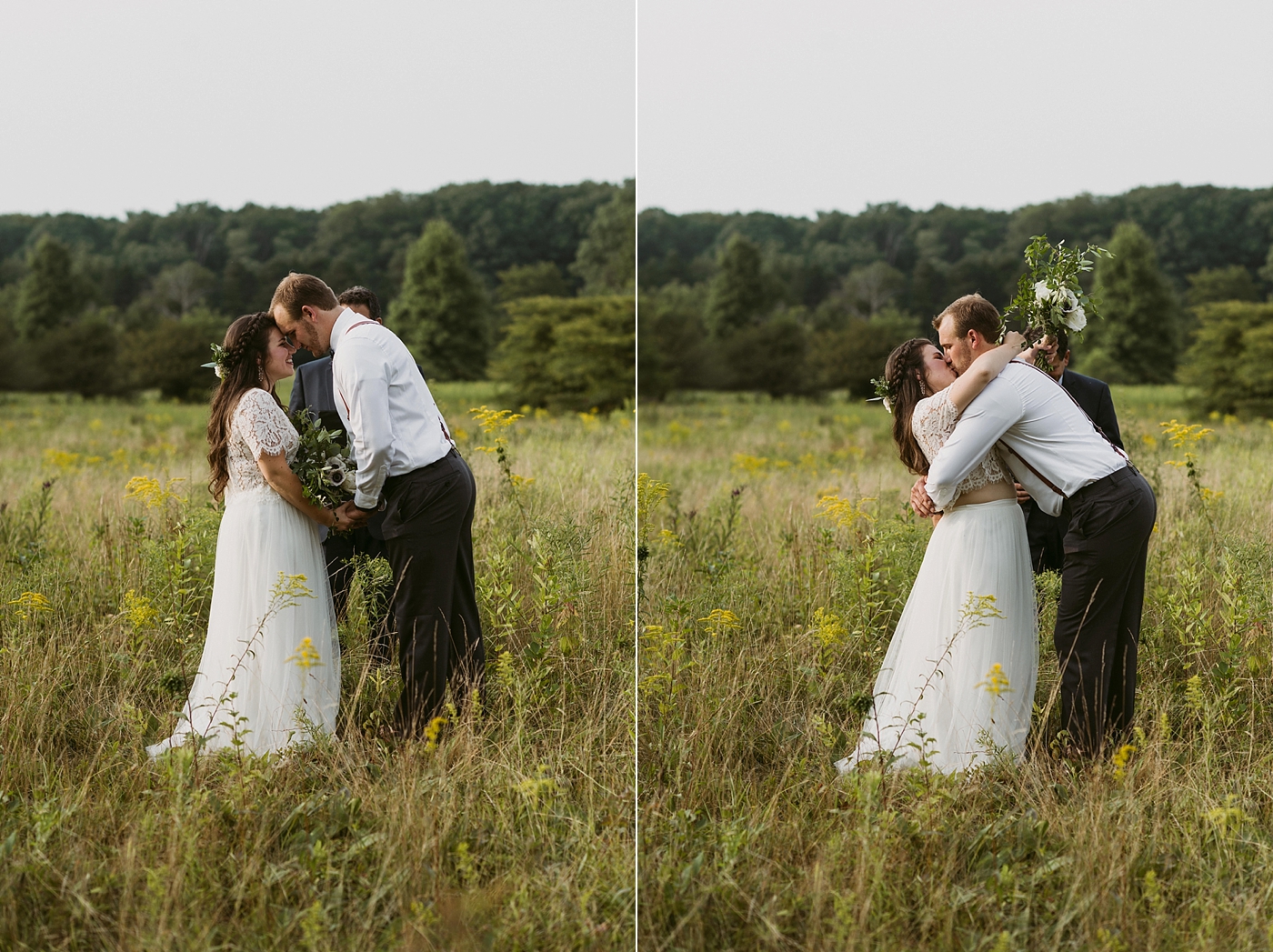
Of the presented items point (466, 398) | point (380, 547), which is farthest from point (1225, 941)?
point (466, 398)

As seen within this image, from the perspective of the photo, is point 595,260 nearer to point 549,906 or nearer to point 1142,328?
point 1142,328

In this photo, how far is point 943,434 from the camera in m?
4.23

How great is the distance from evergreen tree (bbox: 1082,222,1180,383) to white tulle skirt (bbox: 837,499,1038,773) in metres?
38.7

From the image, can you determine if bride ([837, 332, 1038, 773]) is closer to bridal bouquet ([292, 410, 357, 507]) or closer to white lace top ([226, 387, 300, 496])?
bridal bouquet ([292, 410, 357, 507])

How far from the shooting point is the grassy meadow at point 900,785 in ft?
10.3

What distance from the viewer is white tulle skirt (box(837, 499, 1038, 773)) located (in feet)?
13.7

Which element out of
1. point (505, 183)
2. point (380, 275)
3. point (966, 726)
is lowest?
point (966, 726)

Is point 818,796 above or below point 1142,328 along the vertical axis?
below

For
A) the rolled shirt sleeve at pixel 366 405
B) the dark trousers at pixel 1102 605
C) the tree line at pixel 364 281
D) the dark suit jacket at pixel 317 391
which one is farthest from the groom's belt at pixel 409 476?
the tree line at pixel 364 281

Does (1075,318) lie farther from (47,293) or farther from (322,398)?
(47,293)

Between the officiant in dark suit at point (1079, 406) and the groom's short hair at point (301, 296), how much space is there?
3497 mm

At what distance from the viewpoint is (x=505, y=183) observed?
46.6 metres

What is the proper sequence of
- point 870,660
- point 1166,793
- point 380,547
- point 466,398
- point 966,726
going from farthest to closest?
point 466,398, point 380,547, point 870,660, point 966,726, point 1166,793

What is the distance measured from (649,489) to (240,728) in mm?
2656
